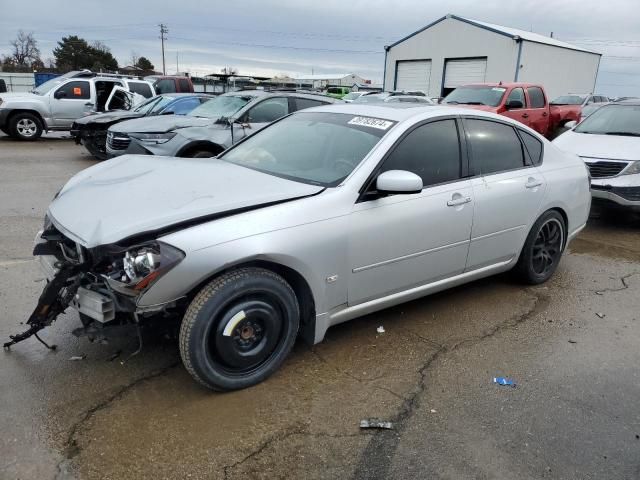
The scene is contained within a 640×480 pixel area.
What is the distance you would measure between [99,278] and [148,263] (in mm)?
403

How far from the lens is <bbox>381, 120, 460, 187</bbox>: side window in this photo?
364 cm

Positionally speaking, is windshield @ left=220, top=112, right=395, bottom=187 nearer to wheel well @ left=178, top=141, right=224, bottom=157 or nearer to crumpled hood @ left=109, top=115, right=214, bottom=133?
wheel well @ left=178, top=141, right=224, bottom=157

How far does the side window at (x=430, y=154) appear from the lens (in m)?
3.64

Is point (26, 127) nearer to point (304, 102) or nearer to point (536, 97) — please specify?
point (304, 102)

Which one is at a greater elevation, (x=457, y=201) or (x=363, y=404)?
(x=457, y=201)

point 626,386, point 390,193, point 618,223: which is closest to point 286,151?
point 390,193

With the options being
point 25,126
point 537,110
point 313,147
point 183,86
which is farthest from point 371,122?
point 183,86

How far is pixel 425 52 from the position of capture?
105 feet

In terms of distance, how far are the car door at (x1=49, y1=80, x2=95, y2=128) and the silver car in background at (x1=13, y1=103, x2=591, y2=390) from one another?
41.6 ft

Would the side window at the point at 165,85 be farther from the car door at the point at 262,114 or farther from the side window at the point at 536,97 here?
the side window at the point at 536,97

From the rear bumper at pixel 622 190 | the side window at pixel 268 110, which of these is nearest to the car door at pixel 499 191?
the rear bumper at pixel 622 190

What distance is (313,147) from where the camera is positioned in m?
3.89

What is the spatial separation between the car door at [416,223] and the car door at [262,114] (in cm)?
478

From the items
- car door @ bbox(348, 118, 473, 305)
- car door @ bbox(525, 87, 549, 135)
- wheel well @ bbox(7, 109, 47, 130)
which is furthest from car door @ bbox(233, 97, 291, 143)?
wheel well @ bbox(7, 109, 47, 130)
